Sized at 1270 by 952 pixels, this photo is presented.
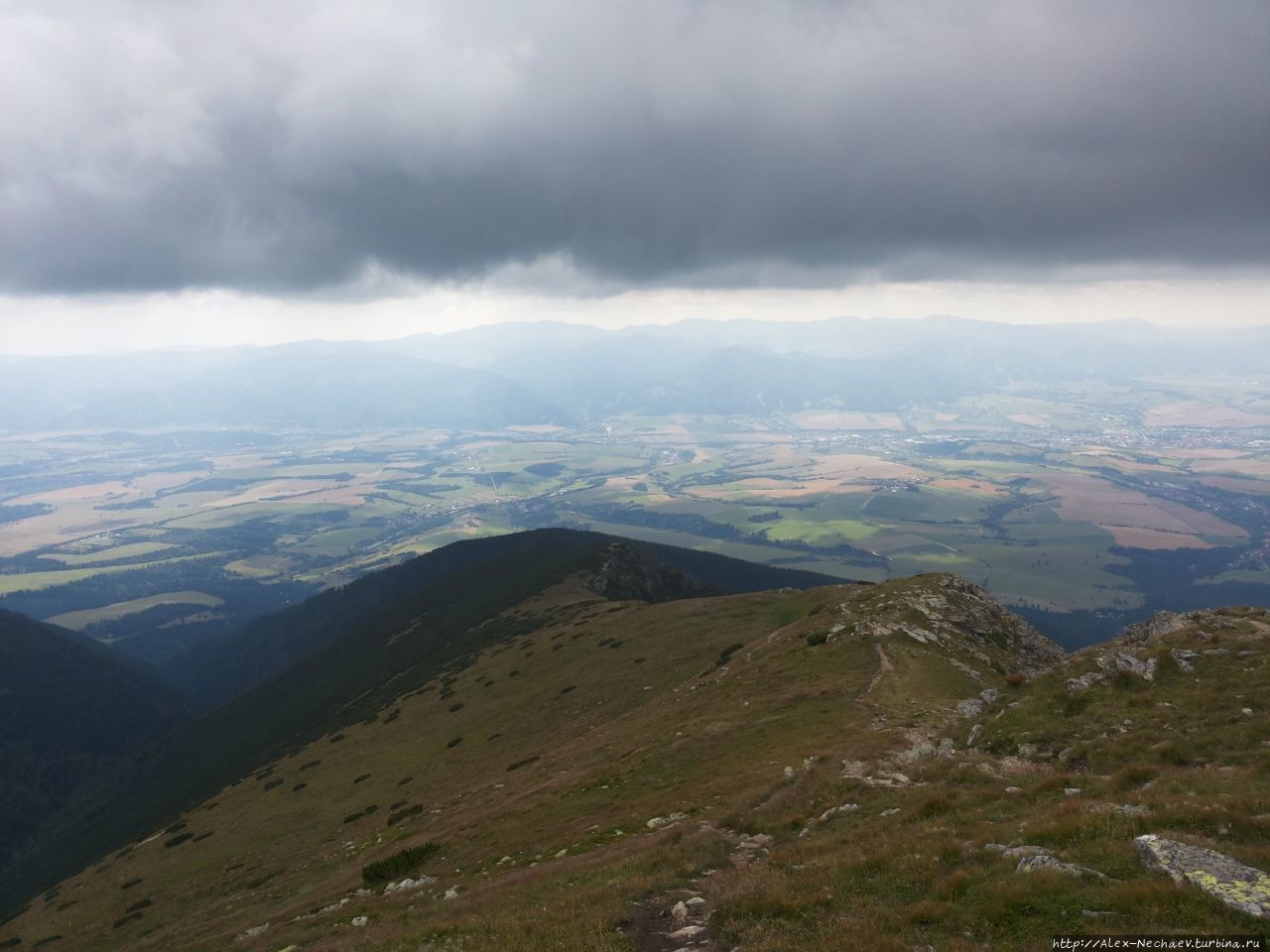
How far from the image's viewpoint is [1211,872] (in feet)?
38.8

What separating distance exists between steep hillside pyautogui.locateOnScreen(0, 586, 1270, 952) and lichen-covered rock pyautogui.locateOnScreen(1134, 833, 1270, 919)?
0.78 ft

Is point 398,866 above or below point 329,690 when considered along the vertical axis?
above

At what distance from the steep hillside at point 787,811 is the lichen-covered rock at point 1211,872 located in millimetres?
236

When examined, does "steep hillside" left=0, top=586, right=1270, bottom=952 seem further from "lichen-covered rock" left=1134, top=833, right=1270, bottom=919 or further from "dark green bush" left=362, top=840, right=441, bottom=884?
"lichen-covered rock" left=1134, top=833, right=1270, bottom=919

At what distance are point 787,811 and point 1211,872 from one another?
12966mm

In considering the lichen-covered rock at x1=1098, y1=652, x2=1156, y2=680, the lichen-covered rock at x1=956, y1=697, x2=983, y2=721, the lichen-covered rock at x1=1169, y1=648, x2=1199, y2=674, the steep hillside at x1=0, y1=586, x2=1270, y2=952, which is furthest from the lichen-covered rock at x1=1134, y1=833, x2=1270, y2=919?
the lichen-covered rock at x1=956, y1=697, x2=983, y2=721

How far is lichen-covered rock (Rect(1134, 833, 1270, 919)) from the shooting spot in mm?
10930

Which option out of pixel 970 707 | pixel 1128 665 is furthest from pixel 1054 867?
pixel 970 707

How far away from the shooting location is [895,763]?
2550cm

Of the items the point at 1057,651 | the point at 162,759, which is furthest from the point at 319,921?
the point at 162,759

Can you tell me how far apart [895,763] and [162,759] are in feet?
607

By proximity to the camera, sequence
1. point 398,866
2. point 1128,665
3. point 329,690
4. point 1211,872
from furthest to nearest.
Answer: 1. point 329,690
2. point 398,866
3. point 1128,665
4. point 1211,872

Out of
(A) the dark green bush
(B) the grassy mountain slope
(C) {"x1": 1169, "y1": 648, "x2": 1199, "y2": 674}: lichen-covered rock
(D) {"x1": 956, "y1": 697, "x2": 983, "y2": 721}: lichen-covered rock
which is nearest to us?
(C) {"x1": 1169, "y1": 648, "x2": 1199, "y2": 674}: lichen-covered rock

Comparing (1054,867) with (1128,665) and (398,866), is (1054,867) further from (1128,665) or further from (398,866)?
(398,866)
